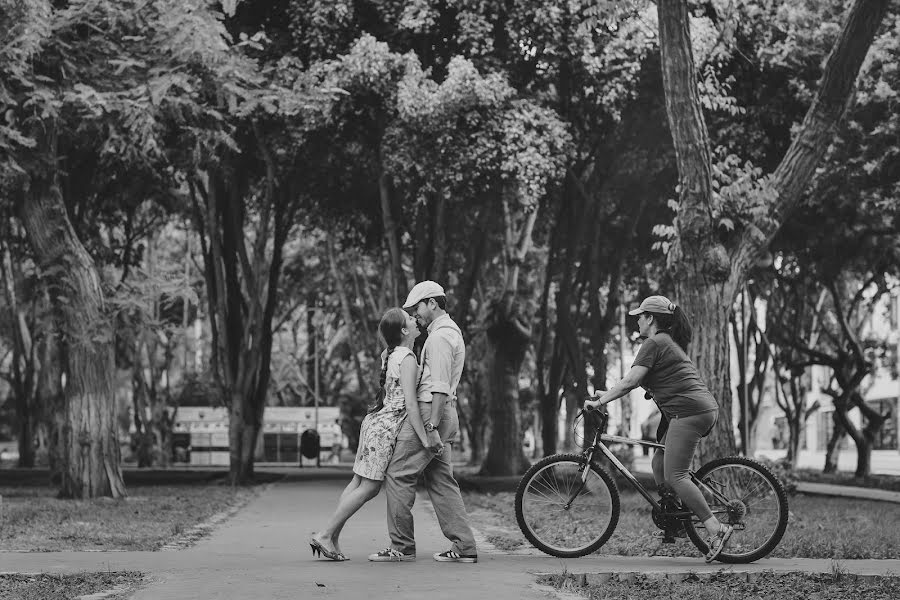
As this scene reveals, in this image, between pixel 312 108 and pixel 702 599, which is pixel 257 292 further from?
pixel 702 599

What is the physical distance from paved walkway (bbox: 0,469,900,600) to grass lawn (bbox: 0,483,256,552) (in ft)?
2.05

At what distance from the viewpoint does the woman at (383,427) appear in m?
9.15

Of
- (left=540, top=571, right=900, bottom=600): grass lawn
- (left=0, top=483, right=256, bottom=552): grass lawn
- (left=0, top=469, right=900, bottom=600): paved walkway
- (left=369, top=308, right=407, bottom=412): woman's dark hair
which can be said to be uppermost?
(left=369, top=308, right=407, bottom=412): woman's dark hair

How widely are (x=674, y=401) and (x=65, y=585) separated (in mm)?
4068

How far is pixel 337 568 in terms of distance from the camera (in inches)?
348

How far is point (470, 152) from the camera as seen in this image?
2031cm

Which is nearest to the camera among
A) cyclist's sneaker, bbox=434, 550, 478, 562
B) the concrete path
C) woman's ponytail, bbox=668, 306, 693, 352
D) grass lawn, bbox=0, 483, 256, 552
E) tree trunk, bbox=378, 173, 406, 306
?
cyclist's sneaker, bbox=434, 550, 478, 562

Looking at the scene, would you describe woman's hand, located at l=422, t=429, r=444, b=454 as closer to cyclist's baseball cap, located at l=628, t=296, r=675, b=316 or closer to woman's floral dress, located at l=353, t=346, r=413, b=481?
woman's floral dress, located at l=353, t=346, r=413, b=481

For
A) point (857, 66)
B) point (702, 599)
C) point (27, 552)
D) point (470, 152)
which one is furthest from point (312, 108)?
point (702, 599)

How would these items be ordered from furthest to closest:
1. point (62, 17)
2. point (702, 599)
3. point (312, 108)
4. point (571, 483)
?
1. point (312, 108)
2. point (62, 17)
3. point (571, 483)
4. point (702, 599)

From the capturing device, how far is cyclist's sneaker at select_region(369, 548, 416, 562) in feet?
30.4

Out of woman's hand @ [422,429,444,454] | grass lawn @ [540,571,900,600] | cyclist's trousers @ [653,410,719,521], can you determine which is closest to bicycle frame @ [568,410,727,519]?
cyclist's trousers @ [653,410,719,521]

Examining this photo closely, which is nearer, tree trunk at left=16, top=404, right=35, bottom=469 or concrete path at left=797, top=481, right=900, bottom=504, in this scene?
concrete path at left=797, top=481, right=900, bottom=504

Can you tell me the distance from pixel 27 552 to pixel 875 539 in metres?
6.45
